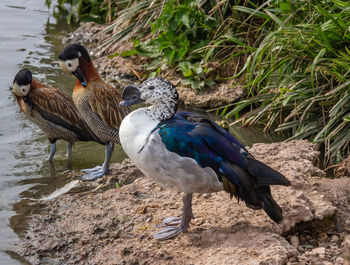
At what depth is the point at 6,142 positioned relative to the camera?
6.23m

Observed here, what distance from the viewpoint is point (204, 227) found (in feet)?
12.6

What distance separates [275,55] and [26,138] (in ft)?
9.40

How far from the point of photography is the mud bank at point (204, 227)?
141 inches

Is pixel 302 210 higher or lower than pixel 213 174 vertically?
lower

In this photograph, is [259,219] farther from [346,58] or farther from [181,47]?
[181,47]

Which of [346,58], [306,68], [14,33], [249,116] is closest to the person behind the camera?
[346,58]

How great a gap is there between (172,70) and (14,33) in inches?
130

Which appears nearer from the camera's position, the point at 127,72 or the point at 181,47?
the point at 181,47

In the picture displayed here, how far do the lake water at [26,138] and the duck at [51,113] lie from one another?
0.87ft

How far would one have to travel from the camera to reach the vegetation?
5.43 m

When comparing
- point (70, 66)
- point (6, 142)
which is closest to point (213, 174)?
point (70, 66)

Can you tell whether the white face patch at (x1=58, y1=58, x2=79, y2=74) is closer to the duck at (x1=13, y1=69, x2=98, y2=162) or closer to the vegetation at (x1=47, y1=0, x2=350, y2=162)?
the duck at (x1=13, y1=69, x2=98, y2=162)

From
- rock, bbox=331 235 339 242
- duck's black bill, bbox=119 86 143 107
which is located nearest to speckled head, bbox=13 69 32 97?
duck's black bill, bbox=119 86 143 107

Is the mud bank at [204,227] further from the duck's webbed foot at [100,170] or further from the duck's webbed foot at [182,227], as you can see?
the duck's webbed foot at [100,170]
